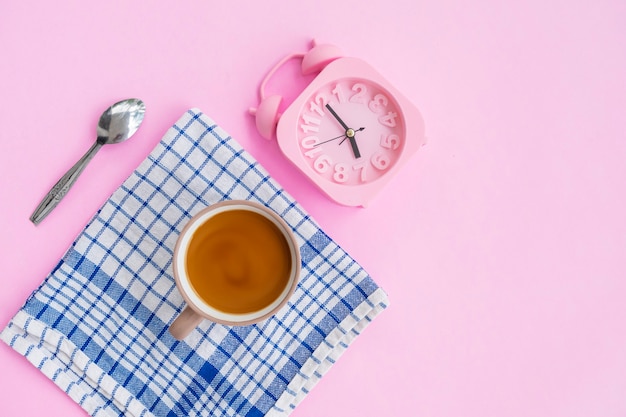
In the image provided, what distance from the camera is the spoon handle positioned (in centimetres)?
82

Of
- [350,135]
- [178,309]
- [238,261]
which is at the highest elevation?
[350,135]

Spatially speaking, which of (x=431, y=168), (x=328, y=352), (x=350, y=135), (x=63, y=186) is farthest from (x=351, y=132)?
(x=63, y=186)

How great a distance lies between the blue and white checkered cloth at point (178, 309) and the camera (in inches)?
31.4

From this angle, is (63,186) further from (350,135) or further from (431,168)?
(431,168)

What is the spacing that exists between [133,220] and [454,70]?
572mm

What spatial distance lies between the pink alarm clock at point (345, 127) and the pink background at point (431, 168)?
0.20 feet

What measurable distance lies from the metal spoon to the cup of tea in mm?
221

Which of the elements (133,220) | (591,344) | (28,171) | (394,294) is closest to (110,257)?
(133,220)

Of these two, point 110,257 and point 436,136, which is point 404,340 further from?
point 110,257

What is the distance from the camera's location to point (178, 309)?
81 centimetres

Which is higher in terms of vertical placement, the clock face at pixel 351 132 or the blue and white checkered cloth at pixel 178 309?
the clock face at pixel 351 132

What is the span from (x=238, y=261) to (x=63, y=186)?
0.31m

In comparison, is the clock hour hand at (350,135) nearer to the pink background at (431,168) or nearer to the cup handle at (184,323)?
the pink background at (431,168)

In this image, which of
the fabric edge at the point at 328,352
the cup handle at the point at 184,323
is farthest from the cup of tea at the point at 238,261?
the fabric edge at the point at 328,352
